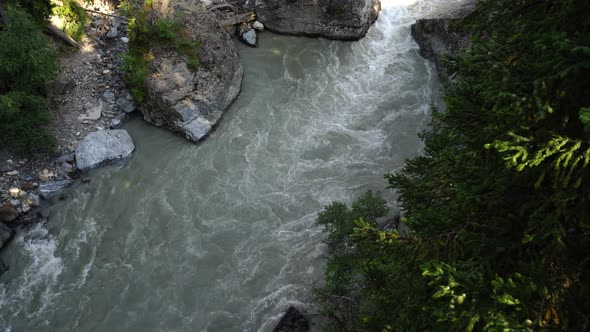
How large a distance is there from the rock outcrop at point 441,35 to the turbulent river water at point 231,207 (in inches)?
20.3

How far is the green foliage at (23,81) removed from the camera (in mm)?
13586

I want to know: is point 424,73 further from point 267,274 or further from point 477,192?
point 477,192

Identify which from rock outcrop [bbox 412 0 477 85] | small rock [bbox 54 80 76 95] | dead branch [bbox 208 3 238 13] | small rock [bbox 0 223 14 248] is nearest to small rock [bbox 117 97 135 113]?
small rock [bbox 54 80 76 95]

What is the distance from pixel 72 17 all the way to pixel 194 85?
542cm

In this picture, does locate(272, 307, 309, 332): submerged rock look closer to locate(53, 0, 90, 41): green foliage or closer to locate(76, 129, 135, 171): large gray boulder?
locate(76, 129, 135, 171): large gray boulder

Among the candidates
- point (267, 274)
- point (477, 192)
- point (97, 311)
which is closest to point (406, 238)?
point (477, 192)

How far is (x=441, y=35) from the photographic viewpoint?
1816 cm

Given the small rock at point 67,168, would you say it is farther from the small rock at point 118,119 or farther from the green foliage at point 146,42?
the green foliage at point 146,42

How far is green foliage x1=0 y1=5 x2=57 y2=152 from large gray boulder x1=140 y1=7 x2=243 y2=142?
3.22 metres

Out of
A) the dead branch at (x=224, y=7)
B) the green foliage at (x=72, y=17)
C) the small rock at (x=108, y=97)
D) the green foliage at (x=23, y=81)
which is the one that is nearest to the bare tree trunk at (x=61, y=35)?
the green foliage at (x=72, y=17)

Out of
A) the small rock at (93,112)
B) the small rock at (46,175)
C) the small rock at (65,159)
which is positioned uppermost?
the small rock at (93,112)

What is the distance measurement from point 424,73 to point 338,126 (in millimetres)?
4646

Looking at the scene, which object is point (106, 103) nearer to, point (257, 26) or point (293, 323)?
point (257, 26)

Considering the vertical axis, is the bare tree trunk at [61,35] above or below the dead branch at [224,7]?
below
